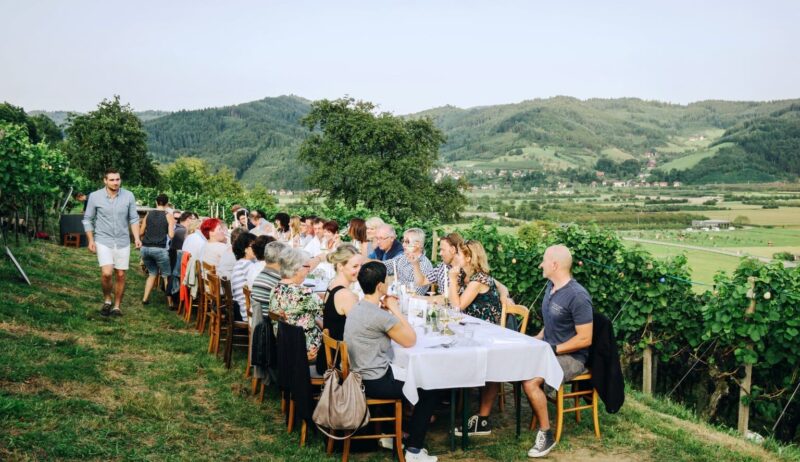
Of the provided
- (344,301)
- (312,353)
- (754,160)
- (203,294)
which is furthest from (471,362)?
(754,160)

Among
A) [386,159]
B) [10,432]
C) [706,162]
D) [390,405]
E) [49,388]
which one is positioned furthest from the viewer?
[706,162]

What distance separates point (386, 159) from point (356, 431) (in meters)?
40.2

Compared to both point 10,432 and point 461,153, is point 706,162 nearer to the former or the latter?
point 461,153

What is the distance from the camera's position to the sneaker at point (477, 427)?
4621 mm

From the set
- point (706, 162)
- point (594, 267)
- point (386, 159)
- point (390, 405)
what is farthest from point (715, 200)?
point (390, 405)

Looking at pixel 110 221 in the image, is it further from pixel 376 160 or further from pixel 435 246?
pixel 376 160

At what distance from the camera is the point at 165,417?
4.67 metres

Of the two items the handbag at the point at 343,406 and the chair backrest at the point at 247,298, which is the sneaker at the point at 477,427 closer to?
the handbag at the point at 343,406

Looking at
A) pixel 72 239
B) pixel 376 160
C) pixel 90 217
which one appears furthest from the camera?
pixel 376 160

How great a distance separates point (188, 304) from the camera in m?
8.43

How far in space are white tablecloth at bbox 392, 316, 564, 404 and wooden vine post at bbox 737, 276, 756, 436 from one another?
2.24 metres

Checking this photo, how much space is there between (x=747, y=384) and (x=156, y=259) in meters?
7.78

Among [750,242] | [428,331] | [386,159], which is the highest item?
[386,159]

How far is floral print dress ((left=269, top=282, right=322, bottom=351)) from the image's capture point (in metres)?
4.46
